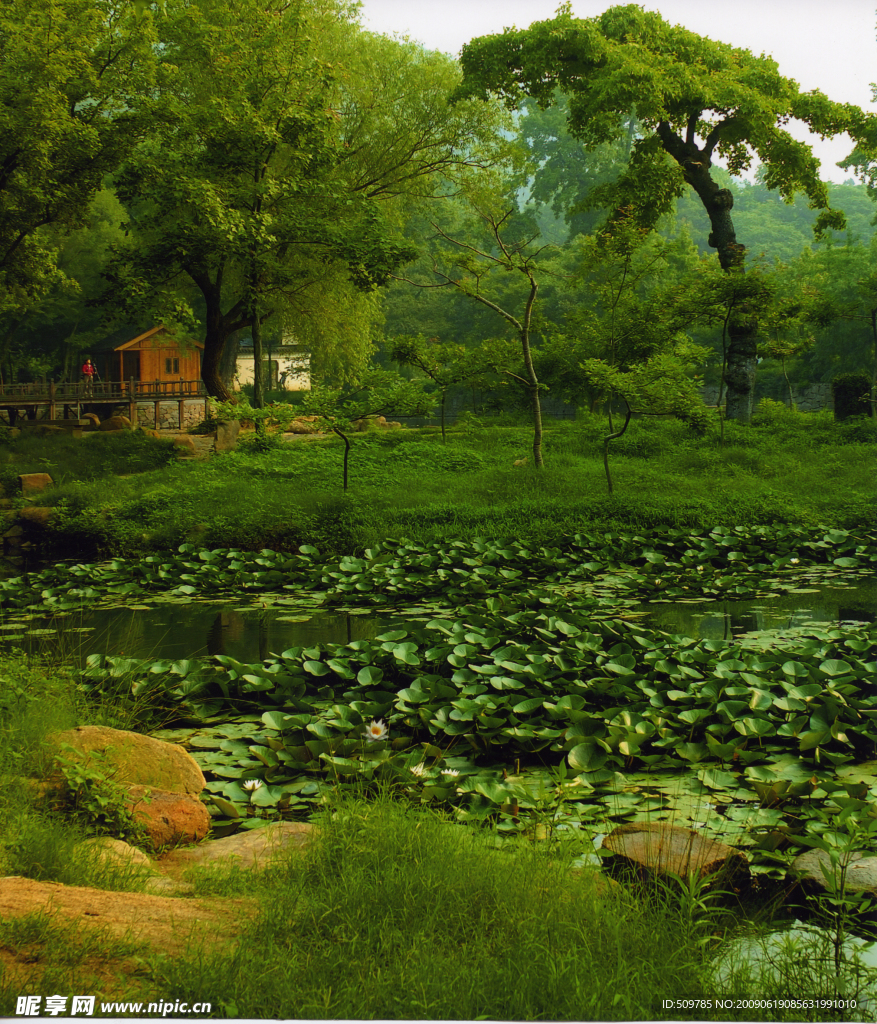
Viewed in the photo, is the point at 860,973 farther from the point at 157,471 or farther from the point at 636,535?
the point at 157,471

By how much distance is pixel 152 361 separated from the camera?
22.1 m

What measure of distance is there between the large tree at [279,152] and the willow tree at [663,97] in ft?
12.5

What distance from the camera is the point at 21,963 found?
1886mm

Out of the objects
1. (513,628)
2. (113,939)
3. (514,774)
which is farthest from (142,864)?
(513,628)

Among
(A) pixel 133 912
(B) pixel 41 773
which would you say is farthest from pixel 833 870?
(B) pixel 41 773

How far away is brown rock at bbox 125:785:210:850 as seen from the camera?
8.75 ft

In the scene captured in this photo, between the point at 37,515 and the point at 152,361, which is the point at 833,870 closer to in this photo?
the point at 37,515

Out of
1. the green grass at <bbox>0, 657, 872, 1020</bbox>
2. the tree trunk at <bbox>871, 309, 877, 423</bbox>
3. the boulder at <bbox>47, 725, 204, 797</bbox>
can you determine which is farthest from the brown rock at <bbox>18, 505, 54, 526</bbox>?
the tree trunk at <bbox>871, 309, 877, 423</bbox>

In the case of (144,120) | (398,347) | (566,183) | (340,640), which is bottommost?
(340,640)

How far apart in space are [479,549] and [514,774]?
3.89 meters

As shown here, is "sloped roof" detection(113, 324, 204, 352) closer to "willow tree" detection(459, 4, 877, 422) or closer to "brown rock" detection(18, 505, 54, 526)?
"brown rock" detection(18, 505, 54, 526)

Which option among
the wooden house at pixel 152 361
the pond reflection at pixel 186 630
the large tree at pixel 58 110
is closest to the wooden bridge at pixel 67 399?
the large tree at pixel 58 110

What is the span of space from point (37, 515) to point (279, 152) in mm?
7355

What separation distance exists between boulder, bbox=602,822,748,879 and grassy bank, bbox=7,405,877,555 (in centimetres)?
517
